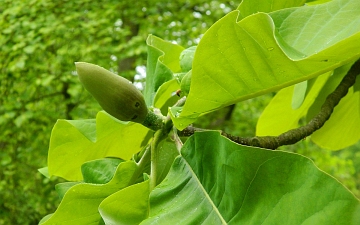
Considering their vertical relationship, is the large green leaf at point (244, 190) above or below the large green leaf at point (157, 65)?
above

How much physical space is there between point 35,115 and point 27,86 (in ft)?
1.05

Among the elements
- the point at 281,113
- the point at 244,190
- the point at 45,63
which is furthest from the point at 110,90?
the point at 45,63

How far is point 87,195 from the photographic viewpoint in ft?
2.02

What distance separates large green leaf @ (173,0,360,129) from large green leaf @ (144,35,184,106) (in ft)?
0.72

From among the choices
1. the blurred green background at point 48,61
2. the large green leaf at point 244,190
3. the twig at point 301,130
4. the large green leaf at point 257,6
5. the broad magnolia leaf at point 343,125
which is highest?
the large green leaf at point 257,6

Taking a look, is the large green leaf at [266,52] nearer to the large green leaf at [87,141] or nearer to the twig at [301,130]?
the twig at [301,130]

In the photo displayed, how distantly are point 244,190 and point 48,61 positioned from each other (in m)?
3.45

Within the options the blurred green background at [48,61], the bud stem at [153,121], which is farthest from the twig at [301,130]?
the blurred green background at [48,61]

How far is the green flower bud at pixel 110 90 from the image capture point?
57cm

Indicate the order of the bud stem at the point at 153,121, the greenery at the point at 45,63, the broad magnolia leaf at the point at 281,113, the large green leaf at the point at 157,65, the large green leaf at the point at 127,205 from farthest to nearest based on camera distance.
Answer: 1. the greenery at the point at 45,63
2. the broad magnolia leaf at the point at 281,113
3. the large green leaf at the point at 157,65
4. the bud stem at the point at 153,121
5. the large green leaf at the point at 127,205

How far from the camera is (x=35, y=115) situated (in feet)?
11.6

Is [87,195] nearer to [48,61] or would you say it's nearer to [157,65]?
[157,65]

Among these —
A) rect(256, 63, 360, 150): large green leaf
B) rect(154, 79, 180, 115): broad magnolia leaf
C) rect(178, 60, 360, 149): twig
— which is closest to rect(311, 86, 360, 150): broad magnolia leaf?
rect(256, 63, 360, 150): large green leaf

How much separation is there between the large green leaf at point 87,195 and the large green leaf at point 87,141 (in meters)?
0.18
